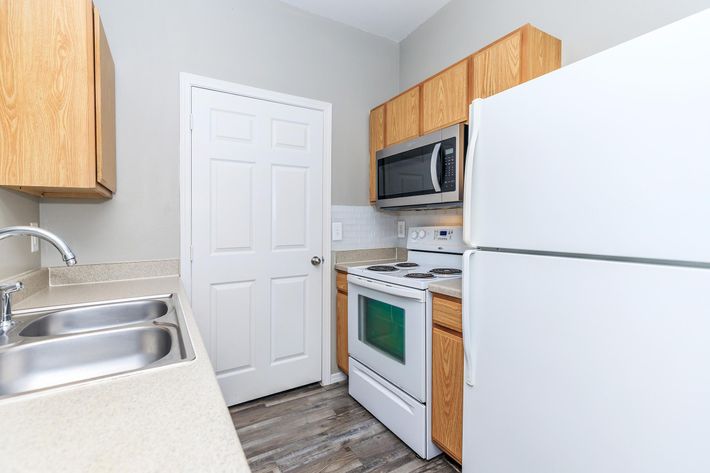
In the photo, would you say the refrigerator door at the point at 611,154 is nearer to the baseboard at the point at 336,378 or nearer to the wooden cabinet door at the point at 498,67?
the wooden cabinet door at the point at 498,67

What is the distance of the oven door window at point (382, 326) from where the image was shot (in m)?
1.91

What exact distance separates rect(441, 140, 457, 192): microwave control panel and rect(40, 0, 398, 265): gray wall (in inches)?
44.8

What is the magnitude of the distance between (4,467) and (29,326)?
923 mm

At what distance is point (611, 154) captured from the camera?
98cm

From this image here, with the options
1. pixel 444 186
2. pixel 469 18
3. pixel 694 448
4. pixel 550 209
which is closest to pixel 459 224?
pixel 444 186

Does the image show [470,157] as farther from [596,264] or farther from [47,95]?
[47,95]

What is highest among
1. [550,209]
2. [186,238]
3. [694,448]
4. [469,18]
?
[469,18]

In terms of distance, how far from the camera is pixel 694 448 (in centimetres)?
84

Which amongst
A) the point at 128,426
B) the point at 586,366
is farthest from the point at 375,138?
the point at 128,426

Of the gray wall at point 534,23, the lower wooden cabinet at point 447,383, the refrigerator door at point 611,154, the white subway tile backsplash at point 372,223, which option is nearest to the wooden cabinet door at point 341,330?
the white subway tile backsplash at point 372,223

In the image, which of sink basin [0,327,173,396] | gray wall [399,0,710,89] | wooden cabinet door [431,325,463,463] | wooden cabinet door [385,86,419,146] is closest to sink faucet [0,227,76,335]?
sink basin [0,327,173,396]

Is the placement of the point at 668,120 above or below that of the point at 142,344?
above

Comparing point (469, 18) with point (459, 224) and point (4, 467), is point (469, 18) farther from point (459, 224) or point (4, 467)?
point (4, 467)

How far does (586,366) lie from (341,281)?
1.72 m
